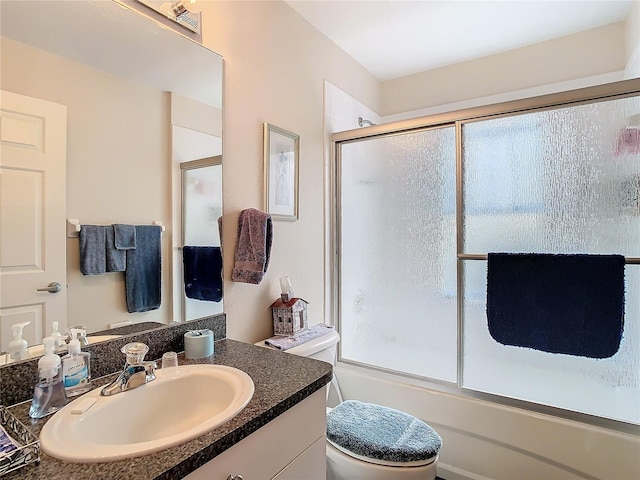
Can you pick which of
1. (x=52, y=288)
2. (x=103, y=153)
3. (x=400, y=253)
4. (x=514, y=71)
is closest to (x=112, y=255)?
(x=52, y=288)

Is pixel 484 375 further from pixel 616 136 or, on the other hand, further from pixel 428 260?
pixel 616 136

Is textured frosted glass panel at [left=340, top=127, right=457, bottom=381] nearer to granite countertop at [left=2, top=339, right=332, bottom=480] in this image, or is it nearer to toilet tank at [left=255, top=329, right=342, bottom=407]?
toilet tank at [left=255, top=329, right=342, bottom=407]

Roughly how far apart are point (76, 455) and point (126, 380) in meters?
0.28

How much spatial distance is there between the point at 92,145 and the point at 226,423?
0.84 meters

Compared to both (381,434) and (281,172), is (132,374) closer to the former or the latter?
(381,434)

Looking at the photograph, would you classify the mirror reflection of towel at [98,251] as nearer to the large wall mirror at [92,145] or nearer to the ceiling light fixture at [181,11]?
the large wall mirror at [92,145]

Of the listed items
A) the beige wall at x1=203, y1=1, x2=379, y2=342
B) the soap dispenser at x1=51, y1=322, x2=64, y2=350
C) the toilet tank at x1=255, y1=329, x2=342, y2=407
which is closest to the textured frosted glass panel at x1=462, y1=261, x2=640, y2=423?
the toilet tank at x1=255, y1=329, x2=342, y2=407

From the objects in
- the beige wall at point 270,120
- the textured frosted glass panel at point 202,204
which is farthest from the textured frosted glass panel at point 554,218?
the textured frosted glass panel at point 202,204

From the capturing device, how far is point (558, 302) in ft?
4.96

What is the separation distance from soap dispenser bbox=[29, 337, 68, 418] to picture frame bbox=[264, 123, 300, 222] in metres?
0.98

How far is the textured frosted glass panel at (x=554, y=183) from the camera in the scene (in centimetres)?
150

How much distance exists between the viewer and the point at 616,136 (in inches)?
59.2

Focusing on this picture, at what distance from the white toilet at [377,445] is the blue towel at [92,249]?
749 mm

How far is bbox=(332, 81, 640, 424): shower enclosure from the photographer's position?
4.97 ft
